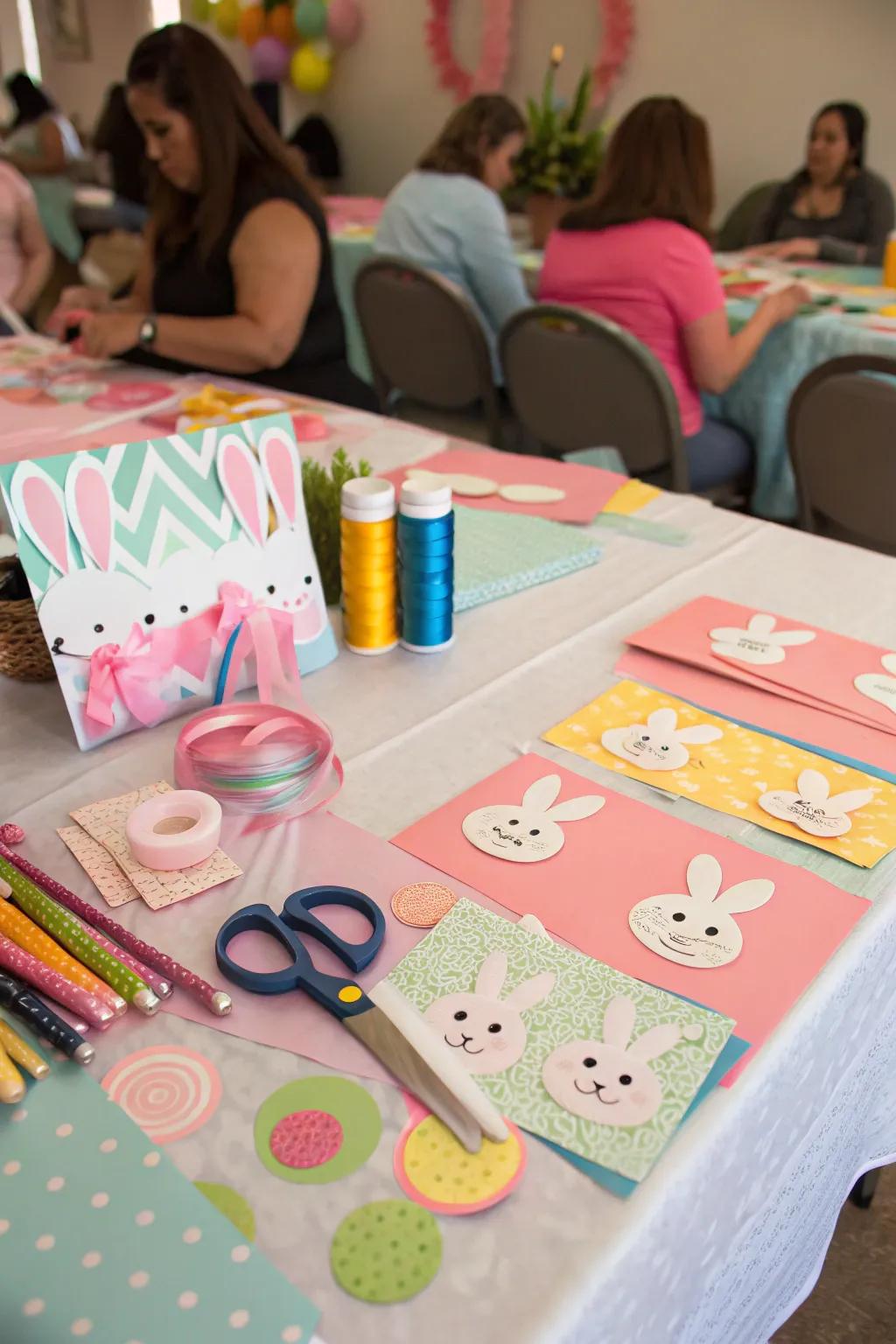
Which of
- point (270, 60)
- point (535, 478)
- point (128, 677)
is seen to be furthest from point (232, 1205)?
point (270, 60)

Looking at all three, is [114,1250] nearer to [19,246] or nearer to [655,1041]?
[655,1041]

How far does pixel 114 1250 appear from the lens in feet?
1.33

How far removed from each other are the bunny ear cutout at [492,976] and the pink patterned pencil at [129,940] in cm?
13

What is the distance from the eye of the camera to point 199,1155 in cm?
45

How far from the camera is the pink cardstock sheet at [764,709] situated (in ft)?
2.39

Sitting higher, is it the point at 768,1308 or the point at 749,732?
the point at 749,732

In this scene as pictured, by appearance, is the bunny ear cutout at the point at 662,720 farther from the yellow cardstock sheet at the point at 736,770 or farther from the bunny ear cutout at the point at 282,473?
the bunny ear cutout at the point at 282,473

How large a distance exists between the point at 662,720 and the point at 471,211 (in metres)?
1.95

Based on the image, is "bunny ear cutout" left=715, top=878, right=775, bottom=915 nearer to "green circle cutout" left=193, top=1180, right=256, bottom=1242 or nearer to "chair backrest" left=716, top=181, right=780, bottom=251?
"green circle cutout" left=193, top=1180, right=256, bottom=1242

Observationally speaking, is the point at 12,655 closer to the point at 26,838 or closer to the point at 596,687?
the point at 26,838

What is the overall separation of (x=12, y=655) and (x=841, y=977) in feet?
2.09

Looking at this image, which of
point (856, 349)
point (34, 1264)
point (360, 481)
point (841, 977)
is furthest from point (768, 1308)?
point (856, 349)

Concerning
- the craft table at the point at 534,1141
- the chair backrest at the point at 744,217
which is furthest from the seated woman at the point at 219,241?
the chair backrest at the point at 744,217

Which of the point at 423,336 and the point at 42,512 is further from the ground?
the point at 42,512
